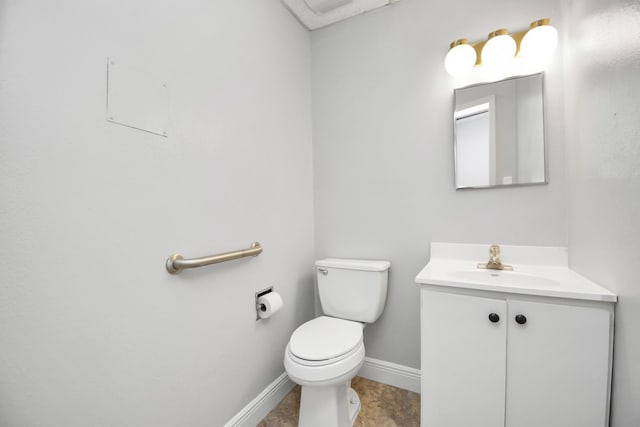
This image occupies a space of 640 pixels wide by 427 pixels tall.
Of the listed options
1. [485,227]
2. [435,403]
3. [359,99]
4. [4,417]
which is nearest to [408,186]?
[485,227]

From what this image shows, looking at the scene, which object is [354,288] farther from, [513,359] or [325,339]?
[513,359]

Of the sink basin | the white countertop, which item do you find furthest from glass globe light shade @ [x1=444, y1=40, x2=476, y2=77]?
the sink basin

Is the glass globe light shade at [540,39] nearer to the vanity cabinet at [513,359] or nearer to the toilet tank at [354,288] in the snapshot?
the vanity cabinet at [513,359]

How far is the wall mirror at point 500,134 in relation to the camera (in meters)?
1.32

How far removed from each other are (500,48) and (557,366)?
1.39 metres

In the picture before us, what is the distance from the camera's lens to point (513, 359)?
3.30 ft

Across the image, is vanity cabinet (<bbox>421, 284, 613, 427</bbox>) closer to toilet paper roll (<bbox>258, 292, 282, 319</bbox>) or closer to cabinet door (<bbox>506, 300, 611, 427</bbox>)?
cabinet door (<bbox>506, 300, 611, 427</bbox>)

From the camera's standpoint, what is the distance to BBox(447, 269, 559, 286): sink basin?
115 centimetres

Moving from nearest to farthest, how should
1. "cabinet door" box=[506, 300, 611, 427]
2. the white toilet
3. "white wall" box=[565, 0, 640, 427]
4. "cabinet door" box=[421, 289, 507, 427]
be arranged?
1. "white wall" box=[565, 0, 640, 427]
2. "cabinet door" box=[506, 300, 611, 427]
3. "cabinet door" box=[421, 289, 507, 427]
4. the white toilet

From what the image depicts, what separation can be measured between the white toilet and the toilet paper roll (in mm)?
159

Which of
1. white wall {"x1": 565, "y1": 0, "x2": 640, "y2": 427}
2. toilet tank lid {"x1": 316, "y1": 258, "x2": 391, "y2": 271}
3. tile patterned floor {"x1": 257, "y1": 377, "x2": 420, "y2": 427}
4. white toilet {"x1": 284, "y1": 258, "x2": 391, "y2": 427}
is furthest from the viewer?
toilet tank lid {"x1": 316, "y1": 258, "x2": 391, "y2": 271}

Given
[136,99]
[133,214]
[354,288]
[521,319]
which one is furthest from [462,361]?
[136,99]

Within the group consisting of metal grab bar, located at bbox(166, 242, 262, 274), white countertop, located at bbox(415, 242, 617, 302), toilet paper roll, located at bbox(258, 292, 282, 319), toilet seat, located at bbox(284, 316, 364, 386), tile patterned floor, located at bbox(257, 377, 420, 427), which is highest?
metal grab bar, located at bbox(166, 242, 262, 274)

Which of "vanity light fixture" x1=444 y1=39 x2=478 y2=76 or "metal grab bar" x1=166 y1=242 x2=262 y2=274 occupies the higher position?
"vanity light fixture" x1=444 y1=39 x2=478 y2=76
